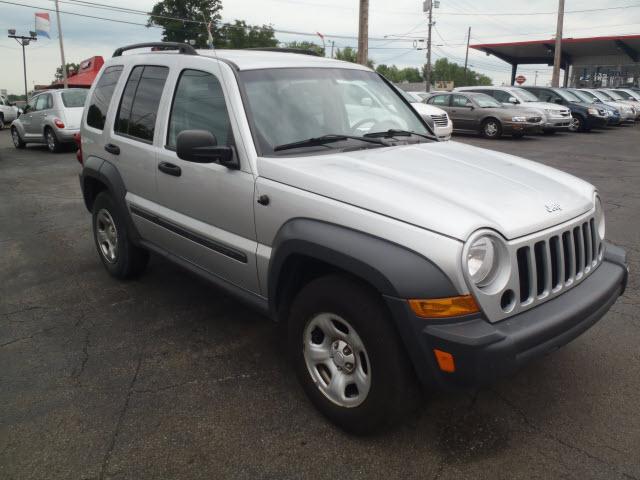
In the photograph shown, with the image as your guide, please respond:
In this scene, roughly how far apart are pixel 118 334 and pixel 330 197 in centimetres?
217

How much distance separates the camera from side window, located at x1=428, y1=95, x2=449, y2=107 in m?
18.9

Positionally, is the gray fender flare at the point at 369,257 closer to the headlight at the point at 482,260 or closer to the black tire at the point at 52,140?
the headlight at the point at 482,260

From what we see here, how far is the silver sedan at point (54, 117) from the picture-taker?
14.3 m

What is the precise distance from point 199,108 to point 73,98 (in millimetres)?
12727

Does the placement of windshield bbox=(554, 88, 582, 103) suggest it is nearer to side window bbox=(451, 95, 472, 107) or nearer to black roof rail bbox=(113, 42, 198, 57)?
side window bbox=(451, 95, 472, 107)

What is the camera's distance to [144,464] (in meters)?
2.59

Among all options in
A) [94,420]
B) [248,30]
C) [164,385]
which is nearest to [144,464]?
[94,420]

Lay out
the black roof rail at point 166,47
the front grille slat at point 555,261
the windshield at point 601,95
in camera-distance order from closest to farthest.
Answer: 1. the front grille slat at point 555,261
2. the black roof rail at point 166,47
3. the windshield at point 601,95

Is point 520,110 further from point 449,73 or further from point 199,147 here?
point 449,73

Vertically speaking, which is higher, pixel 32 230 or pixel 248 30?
pixel 248 30

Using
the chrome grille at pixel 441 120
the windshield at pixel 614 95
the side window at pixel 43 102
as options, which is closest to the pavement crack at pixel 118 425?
the chrome grille at pixel 441 120

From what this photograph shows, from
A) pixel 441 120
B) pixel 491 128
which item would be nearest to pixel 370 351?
pixel 441 120

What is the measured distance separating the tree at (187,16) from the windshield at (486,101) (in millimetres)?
49773

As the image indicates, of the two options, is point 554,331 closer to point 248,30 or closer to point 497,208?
point 497,208
